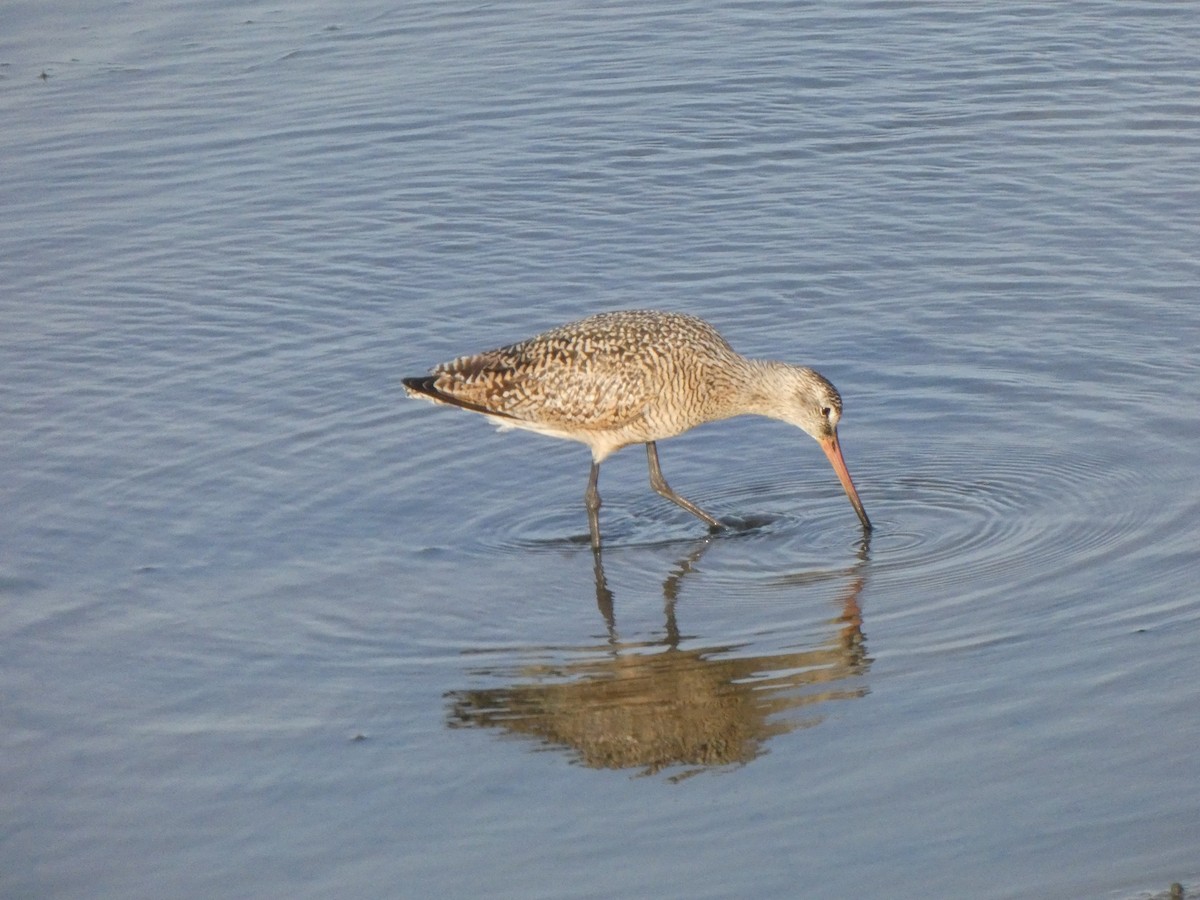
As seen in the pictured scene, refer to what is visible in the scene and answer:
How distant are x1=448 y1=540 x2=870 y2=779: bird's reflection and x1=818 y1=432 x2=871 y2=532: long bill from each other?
96 centimetres

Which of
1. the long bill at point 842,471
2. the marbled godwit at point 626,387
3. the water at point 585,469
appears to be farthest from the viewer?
the marbled godwit at point 626,387

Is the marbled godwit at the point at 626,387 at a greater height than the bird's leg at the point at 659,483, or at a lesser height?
greater

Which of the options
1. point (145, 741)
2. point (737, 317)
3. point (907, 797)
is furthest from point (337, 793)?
point (737, 317)

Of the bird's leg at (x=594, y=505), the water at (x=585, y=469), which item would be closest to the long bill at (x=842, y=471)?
the water at (x=585, y=469)

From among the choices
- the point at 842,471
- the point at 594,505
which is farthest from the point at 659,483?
the point at 842,471

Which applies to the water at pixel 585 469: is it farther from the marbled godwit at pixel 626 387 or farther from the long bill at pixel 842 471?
the marbled godwit at pixel 626 387

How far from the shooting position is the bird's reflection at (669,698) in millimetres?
5879

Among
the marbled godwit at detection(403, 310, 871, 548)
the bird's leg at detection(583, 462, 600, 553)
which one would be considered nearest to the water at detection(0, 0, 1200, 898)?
the bird's leg at detection(583, 462, 600, 553)

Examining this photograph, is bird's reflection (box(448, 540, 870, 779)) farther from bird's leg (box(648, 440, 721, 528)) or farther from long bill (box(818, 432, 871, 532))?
bird's leg (box(648, 440, 721, 528))

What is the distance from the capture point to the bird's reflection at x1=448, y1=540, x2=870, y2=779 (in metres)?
5.88

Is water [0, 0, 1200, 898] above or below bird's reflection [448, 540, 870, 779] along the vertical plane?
above

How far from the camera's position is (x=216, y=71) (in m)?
14.3

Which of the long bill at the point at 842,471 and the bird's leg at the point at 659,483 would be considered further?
the bird's leg at the point at 659,483

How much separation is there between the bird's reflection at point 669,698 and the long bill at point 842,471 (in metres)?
0.96
